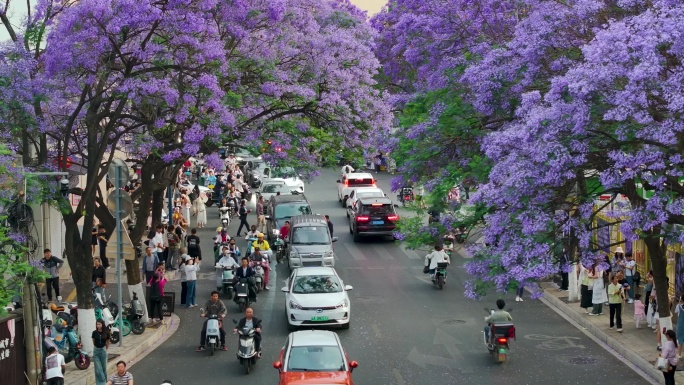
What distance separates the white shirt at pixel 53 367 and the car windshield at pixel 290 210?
895 inches

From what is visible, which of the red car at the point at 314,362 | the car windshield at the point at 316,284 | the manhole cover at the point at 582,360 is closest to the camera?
the red car at the point at 314,362

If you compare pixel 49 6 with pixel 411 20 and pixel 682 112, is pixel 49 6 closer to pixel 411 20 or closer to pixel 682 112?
pixel 411 20

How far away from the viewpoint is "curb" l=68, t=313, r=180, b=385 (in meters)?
23.2

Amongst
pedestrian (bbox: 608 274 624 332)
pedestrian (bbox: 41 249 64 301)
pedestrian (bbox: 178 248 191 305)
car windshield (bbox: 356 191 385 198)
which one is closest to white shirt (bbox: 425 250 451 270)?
pedestrian (bbox: 608 274 624 332)

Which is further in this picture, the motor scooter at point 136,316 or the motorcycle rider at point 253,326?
the motor scooter at point 136,316

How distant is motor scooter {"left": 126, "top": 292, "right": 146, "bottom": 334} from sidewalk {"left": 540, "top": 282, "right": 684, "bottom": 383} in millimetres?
11382

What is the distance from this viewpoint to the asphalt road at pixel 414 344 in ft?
76.6

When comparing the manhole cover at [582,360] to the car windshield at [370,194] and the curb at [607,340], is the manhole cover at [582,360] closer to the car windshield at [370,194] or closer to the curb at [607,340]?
the curb at [607,340]

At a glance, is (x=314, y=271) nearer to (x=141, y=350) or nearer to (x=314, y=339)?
(x=141, y=350)

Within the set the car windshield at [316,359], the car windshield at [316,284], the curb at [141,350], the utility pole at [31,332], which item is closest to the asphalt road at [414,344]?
the curb at [141,350]

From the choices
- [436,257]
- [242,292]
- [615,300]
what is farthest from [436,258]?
[615,300]

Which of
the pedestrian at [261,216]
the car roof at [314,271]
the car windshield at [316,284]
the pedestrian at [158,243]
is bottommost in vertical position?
the car windshield at [316,284]

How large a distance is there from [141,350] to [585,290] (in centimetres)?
1182

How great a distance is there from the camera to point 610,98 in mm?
17969
